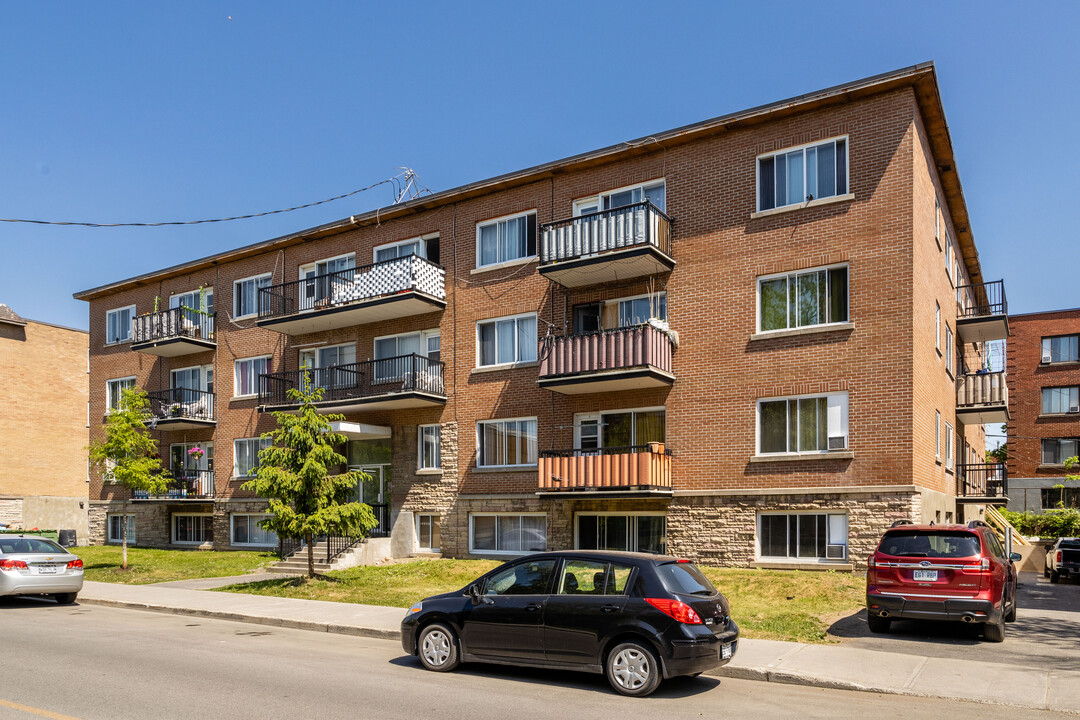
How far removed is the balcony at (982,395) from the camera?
26.9 m

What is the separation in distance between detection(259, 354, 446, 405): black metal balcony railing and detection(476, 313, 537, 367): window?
158 cm

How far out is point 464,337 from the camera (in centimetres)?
2627

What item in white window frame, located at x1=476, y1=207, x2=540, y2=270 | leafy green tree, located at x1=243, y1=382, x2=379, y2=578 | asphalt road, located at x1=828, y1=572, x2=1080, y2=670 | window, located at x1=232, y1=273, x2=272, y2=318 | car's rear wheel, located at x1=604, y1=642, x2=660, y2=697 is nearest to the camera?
car's rear wheel, located at x1=604, y1=642, x2=660, y2=697

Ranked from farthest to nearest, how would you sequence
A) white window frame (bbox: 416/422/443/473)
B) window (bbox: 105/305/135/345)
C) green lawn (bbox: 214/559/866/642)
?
1. window (bbox: 105/305/135/345)
2. white window frame (bbox: 416/422/443/473)
3. green lawn (bbox: 214/559/866/642)

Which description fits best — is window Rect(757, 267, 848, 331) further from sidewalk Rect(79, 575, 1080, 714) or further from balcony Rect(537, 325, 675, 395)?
sidewalk Rect(79, 575, 1080, 714)

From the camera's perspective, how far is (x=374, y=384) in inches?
1091

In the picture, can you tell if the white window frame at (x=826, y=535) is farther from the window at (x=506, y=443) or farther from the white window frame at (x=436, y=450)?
the white window frame at (x=436, y=450)

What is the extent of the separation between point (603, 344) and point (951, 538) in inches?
420

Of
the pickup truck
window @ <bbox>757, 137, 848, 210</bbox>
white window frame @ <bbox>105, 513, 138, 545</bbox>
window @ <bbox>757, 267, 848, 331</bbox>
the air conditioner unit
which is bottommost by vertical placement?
white window frame @ <bbox>105, 513, 138, 545</bbox>

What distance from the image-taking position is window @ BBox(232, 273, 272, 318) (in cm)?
3206

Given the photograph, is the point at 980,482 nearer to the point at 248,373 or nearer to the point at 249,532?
the point at 249,532

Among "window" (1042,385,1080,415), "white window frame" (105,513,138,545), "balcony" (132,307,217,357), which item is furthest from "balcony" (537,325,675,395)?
"window" (1042,385,1080,415)

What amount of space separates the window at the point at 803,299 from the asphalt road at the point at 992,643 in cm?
738

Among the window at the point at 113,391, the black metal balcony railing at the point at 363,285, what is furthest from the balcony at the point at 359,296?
the window at the point at 113,391
